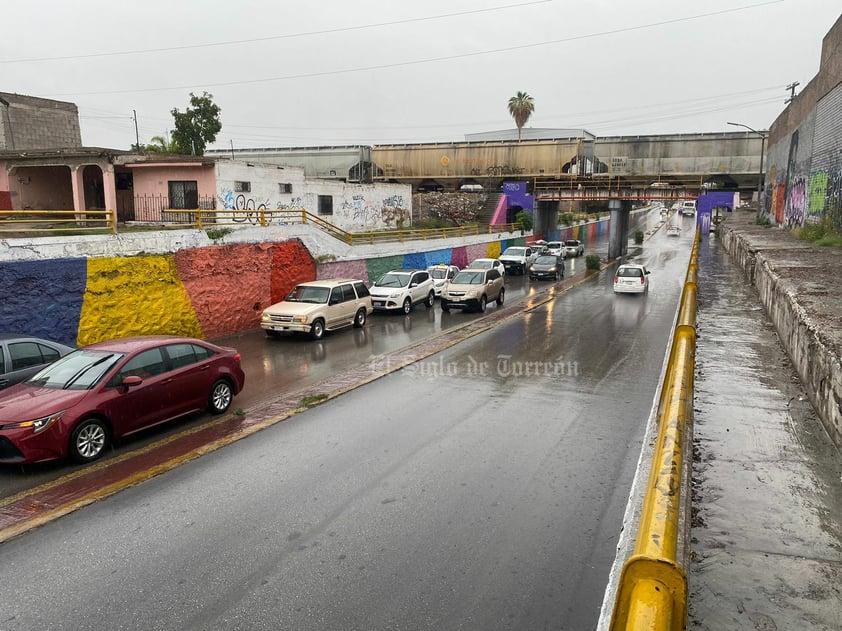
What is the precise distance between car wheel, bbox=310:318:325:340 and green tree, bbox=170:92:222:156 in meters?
32.0

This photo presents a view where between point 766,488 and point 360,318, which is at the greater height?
point 766,488

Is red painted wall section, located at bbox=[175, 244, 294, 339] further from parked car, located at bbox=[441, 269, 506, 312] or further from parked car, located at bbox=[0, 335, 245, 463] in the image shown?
parked car, located at bbox=[0, 335, 245, 463]

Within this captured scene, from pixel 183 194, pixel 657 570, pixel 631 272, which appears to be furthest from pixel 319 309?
pixel 631 272

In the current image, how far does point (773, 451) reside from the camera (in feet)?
24.7

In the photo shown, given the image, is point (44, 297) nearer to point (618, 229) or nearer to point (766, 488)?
point (766, 488)

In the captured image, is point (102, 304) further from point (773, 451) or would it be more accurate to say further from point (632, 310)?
point (632, 310)

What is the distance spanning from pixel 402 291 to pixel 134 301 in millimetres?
9994

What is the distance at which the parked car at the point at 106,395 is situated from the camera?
796 cm

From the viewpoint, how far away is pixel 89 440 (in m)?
8.52

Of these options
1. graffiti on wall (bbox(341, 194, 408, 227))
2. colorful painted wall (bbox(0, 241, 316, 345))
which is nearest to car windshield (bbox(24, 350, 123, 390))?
colorful painted wall (bbox(0, 241, 316, 345))

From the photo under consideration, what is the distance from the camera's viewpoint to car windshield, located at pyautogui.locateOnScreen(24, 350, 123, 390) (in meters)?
8.84

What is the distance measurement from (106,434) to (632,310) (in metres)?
19.7

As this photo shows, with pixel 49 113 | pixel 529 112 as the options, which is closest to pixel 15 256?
pixel 49 113

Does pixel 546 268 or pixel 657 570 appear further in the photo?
pixel 546 268
